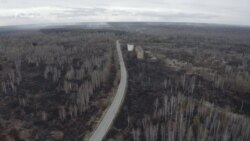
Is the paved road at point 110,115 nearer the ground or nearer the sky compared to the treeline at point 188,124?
nearer the sky

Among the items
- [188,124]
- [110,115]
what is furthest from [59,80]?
[188,124]

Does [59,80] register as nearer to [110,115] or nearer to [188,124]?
[110,115]

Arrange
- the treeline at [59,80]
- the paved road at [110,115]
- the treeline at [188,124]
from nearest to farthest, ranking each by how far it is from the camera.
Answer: the paved road at [110,115] → the treeline at [188,124] → the treeline at [59,80]

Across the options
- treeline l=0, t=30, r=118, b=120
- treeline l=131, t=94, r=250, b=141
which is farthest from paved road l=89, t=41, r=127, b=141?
treeline l=0, t=30, r=118, b=120

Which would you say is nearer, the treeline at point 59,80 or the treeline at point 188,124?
the treeline at point 188,124

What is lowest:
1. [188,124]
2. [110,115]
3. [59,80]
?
[59,80]

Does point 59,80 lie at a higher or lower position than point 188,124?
lower

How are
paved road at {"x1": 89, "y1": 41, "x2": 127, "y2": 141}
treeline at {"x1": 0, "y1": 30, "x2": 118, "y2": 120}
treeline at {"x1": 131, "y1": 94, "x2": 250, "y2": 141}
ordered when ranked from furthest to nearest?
treeline at {"x1": 0, "y1": 30, "x2": 118, "y2": 120}
treeline at {"x1": 131, "y1": 94, "x2": 250, "y2": 141}
paved road at {"x1": 89, "y1": 41, "x2": 127, "y2": 141}

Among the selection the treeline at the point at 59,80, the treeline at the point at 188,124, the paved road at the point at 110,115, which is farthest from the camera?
the treeline at the point at 59,80

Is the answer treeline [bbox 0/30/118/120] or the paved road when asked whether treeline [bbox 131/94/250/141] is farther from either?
treeline [bbox 0/30/118/120]

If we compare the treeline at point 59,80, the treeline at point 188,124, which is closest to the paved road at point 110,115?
the treeline at point 188,124

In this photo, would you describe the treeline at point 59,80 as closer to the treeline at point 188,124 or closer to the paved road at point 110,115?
the paved road at point 110,115
